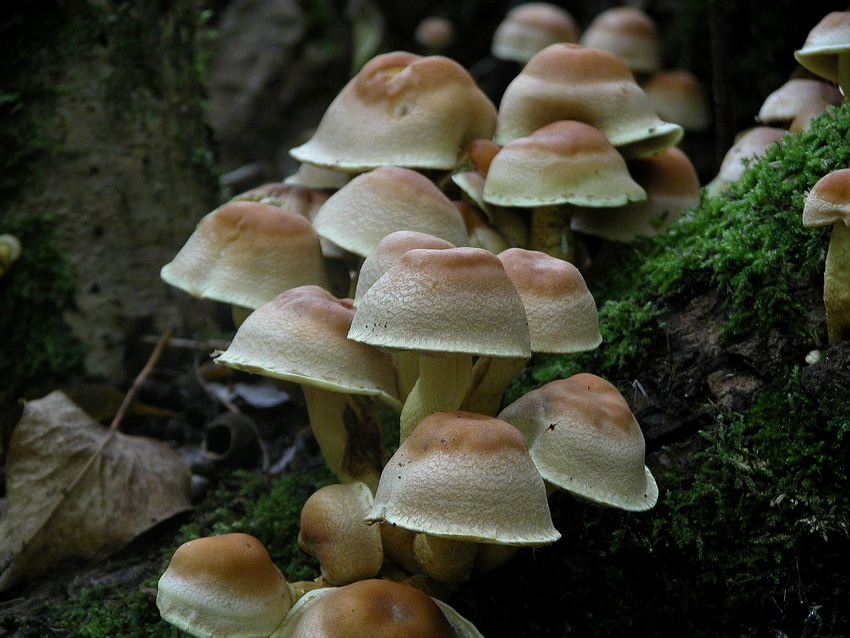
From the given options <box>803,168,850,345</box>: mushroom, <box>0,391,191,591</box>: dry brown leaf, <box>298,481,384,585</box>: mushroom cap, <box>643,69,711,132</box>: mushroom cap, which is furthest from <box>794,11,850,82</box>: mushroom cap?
<box>0,391,191,591</box>: dry brown leaf

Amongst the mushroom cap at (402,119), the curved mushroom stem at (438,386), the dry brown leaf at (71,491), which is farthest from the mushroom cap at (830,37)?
the dry brown leaf at (71,491)

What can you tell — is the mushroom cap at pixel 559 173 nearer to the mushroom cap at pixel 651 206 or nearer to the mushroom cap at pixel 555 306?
the mushroom cap at pixel 651 206

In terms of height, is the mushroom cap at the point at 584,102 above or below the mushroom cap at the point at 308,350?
above

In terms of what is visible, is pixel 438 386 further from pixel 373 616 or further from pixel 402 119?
pixel 402 119

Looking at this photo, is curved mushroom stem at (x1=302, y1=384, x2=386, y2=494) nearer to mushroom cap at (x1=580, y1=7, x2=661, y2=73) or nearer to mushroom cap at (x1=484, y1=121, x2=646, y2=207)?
mushroom cap at (x1=484, y1=121, x2=646, y2=207)

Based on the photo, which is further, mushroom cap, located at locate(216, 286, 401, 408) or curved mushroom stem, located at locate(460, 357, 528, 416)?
curved mushroom stem, located at locate(460, 357, 528, 416)

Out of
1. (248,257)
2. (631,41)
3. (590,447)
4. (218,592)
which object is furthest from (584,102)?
(631,41)
